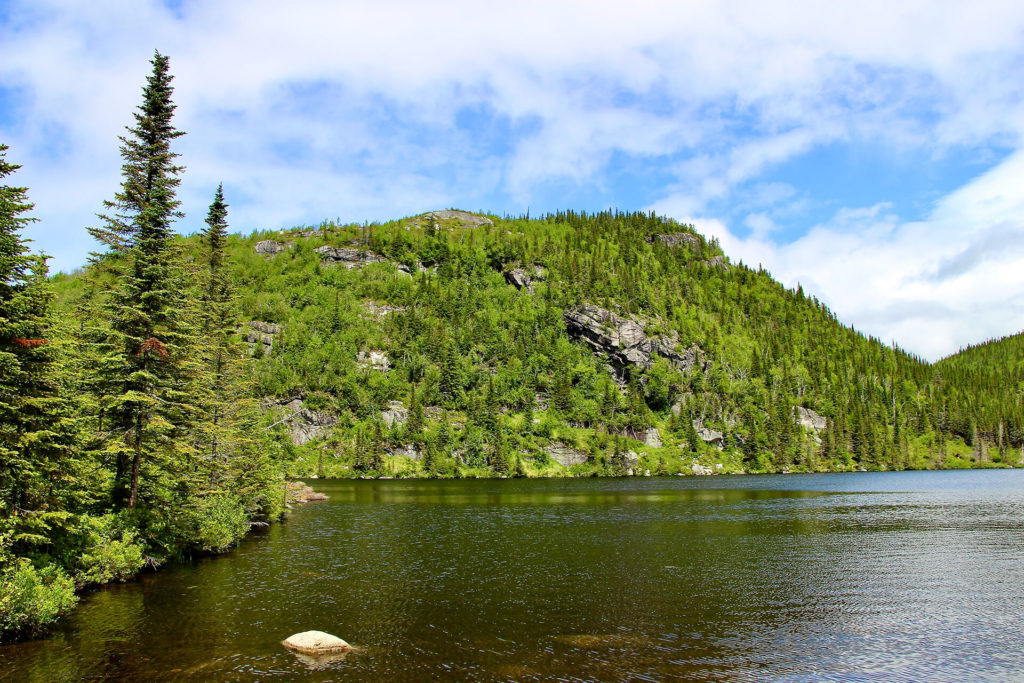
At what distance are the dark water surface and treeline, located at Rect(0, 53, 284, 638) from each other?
272 centimetres

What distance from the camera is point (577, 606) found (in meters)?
32.0

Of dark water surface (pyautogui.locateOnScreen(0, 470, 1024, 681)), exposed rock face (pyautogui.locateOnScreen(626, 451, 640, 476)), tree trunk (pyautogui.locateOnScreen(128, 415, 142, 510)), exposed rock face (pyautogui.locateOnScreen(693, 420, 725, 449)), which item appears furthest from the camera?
exposed rock face (pyautogui.locateOnScreen(693, 420, 725, 449))

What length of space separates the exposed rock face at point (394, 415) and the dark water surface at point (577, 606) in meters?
120

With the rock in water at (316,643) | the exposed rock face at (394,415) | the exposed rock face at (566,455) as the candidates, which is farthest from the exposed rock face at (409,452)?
the rock in water at (316,643)

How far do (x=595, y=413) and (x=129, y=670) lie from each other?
588 feet

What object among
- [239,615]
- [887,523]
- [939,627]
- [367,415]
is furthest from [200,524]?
[367,415]

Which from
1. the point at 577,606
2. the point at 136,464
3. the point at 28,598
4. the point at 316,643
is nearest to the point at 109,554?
the point at 136,464

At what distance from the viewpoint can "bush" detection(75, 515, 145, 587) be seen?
31.2 meters

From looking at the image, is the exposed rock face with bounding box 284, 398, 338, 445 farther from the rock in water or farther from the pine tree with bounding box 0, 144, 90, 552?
the rock in water

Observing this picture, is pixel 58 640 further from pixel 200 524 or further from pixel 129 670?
pixel 200 524

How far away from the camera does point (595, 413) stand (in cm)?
19512

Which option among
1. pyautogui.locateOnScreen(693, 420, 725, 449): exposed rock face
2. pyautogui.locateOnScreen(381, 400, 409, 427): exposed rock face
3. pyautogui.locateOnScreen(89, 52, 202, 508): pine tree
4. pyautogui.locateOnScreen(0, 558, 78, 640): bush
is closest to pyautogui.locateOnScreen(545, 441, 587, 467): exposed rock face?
pyautogui.locateOnScreen(693, 420, 725, 449): exposed rock face

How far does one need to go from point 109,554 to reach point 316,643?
15.9 metres

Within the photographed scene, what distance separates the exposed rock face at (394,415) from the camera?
599 feet
